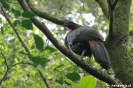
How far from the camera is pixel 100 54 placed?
91.4 inches

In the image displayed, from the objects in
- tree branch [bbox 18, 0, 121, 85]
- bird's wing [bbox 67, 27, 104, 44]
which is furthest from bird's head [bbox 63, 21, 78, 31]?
tree branch [bbox 18, 0, 121, 85]

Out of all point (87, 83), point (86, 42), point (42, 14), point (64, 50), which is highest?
point (87, 83)

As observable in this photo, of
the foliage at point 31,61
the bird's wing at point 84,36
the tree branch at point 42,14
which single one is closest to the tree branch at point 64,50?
the foliage at point 31,61

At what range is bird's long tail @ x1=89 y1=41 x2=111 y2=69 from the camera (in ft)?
7.33

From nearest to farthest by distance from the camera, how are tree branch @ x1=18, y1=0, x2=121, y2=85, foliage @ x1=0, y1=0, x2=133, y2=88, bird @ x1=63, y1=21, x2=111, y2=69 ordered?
1. foliage @ x1=0, y1=0, x2=133, y2=88
2. tree branch @ x1=18, y1=0, x2=121, y2=85
3. bird @ x1=63, y1=21, x2=111, y2=69

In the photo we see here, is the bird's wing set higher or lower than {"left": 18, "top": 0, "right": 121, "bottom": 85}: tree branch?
lower

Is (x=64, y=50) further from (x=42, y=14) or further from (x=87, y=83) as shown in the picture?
(x=42, y=14)

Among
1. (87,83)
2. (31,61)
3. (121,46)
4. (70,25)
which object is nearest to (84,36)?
(121,46)

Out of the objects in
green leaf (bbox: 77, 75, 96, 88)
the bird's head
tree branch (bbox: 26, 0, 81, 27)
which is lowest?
the bird's head

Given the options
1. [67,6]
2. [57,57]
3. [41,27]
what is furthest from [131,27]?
[67,6]

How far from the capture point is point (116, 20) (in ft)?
9.21

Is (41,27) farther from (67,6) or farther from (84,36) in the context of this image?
(67,6)

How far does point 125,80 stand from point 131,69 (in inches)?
4.8

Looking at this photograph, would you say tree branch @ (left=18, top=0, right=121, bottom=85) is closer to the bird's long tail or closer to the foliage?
the foliage
